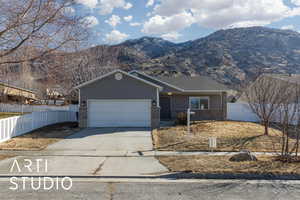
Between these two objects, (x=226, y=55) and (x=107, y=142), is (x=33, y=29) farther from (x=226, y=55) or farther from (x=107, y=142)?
(x=226, y=55)

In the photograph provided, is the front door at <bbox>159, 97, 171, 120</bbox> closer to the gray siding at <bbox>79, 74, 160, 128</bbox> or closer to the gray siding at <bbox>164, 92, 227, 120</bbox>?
the gray siding at <bbox>164, 92, 227, 120</bbox>

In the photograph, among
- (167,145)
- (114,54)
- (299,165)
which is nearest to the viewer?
(299,165)

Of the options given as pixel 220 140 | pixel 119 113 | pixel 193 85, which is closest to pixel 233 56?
pixel 193 85

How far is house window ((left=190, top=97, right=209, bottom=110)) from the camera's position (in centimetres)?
2134

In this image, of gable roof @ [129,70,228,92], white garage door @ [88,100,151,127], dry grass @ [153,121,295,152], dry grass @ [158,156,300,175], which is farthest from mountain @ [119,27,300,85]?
dry grass @ [158,156,300,175]

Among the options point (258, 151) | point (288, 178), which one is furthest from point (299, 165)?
point (258, 151)

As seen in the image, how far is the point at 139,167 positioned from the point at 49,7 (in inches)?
302

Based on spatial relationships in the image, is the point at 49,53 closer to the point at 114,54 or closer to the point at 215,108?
the point at 215,108

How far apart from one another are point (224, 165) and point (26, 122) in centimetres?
1160

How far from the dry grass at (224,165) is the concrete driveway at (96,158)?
1.78 ft

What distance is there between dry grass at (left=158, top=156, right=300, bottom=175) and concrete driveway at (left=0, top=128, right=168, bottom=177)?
0.54 meters

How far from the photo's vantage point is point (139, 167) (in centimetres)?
750

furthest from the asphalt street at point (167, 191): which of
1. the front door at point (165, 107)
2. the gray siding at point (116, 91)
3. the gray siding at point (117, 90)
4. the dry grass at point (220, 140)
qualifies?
the front door at point (165, 107)

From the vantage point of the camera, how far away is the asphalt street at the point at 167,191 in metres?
5.14
